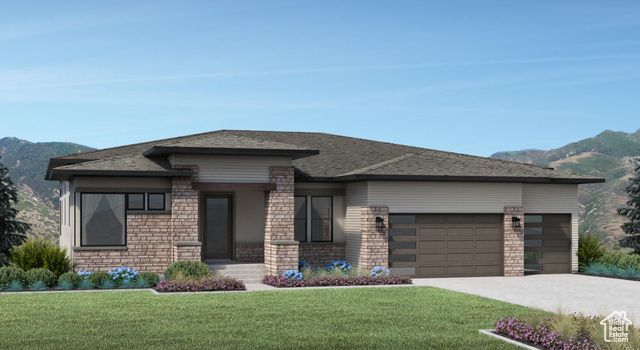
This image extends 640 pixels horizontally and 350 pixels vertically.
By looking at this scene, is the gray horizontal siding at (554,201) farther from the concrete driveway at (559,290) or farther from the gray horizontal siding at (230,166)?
the gray horizontal siding at (230,166)

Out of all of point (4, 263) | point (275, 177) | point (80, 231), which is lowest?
point (4, 263)

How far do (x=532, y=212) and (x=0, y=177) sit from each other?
74.3 feet

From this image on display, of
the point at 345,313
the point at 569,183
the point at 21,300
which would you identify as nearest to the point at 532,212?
the point at 569,183

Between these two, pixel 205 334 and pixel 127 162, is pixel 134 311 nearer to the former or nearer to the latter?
pixel 205 334

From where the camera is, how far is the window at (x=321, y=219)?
26562mm

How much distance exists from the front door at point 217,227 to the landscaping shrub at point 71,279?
555 centimetres

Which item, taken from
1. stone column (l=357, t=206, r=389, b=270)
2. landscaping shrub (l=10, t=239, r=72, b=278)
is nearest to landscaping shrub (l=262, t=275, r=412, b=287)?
stone column (l=357, t=206, r=389, b=270)

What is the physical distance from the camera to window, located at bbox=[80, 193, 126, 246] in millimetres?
23109

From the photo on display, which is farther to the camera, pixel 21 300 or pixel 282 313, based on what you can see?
pixel 21 300

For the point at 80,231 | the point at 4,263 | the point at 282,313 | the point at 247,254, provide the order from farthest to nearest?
the point at 4,263, the point at 247,254, the point at 80,231, the point at 282,313

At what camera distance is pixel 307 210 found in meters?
26.5

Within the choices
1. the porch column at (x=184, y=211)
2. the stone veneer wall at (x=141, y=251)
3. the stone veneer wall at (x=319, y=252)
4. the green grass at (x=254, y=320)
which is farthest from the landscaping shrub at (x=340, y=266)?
the stone veneer wall at (x=141, y=251)

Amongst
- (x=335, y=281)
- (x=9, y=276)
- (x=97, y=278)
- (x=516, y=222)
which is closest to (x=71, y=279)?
(x=97, y=278)

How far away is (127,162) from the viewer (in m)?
23.7
